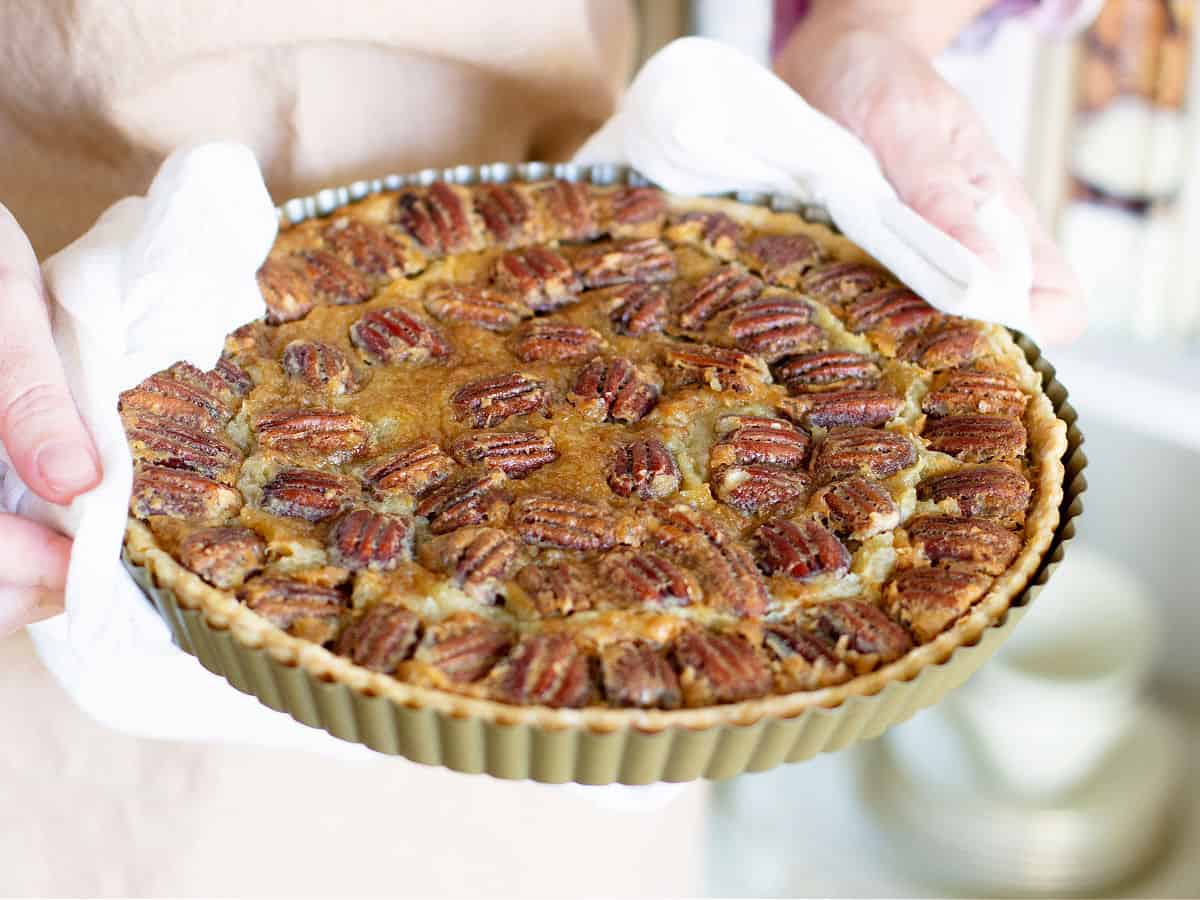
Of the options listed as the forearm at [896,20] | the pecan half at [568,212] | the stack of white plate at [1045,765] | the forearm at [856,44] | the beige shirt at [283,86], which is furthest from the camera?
the stack of white plate at [1045,765]

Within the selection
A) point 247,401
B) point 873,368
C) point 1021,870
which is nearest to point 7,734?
point 247,401

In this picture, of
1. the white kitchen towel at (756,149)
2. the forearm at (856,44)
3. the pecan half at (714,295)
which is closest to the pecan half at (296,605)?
the pecan half at (714,295)

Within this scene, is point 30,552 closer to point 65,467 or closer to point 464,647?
point 65,467

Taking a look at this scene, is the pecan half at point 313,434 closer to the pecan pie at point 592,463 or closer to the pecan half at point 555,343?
the pecan pie at point 592,463

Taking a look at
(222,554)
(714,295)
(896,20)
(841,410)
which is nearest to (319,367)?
(222,554)

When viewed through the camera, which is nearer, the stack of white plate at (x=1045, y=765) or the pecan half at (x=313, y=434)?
the pecan half at (x=313, y=434)

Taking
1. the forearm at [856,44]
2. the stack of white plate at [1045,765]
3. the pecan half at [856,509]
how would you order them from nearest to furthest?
the pecan half at [856,509] → the forearm at [856,44] → the stack of white plate at [1045,765]

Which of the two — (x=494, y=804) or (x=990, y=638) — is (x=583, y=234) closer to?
(x=990, y=638)

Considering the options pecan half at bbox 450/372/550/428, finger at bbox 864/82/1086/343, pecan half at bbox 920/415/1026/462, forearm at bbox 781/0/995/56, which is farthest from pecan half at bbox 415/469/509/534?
forearm at bbox 781/0/995/56
